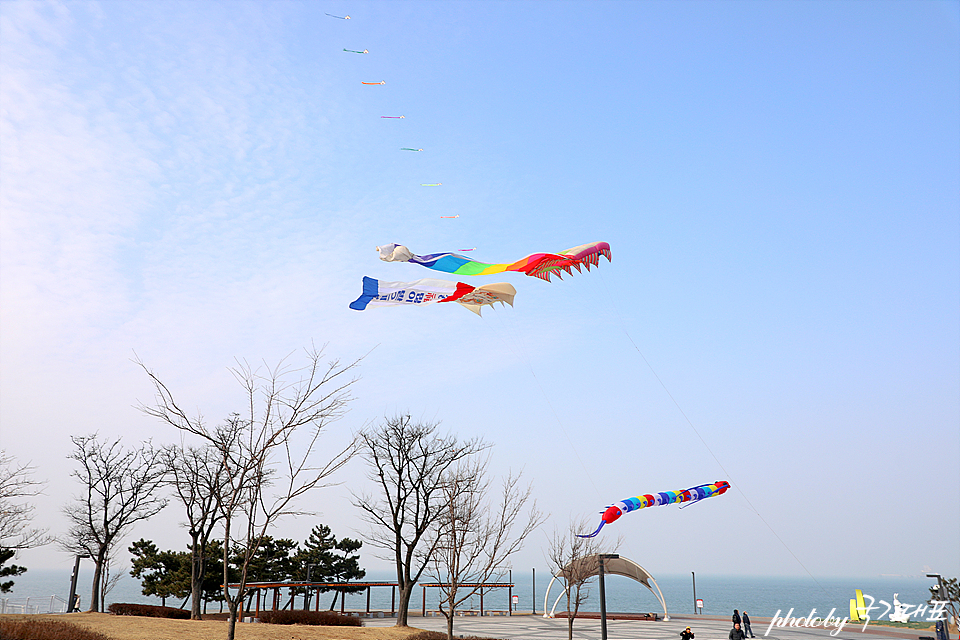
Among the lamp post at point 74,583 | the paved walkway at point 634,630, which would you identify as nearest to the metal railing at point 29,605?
the lamp post at point 74,583

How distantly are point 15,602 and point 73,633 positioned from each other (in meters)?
24.2

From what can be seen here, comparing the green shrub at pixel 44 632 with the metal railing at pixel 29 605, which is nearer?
the green shrub at pixel 44 632

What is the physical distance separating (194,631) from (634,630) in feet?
74.2

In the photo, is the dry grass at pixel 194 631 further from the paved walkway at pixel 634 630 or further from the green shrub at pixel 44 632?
the paved walkway at pixel 634 630

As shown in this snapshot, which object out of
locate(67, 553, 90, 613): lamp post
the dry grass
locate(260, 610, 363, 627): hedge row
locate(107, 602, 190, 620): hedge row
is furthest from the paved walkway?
locate(67, 553, 90, 613): lamp post

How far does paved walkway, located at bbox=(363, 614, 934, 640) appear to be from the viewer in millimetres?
30172

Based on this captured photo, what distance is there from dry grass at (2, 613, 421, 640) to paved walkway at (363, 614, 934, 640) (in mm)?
7249

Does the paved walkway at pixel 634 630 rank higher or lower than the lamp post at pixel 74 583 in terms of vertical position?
lower

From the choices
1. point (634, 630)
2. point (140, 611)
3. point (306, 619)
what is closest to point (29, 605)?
point (140, 611)

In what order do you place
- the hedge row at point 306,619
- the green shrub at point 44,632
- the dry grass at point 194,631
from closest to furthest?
1. the green shrub at point 44,632
2. the dry grass at point 194,631
3. the hedge row at point 306,619

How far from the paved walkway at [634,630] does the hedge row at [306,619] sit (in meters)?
2.11

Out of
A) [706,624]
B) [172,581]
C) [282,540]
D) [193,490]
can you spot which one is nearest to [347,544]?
[282,540]

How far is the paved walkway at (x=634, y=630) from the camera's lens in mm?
30172

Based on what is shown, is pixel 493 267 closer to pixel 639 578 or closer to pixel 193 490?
pixel 193 490
